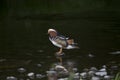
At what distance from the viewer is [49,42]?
18188 mm

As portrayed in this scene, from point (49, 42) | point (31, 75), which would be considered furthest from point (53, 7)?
point (31, 75)

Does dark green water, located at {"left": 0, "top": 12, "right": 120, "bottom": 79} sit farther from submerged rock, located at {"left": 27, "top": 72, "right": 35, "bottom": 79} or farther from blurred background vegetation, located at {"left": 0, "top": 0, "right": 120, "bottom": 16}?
blurred background vegetation, located at {"left": 0, "top": 0, "right": 120, "bottom": 16}

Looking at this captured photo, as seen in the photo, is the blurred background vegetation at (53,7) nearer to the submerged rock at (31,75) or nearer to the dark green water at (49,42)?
the dark green water at (49,42)

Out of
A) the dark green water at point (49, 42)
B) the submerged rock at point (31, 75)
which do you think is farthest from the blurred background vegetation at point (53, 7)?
the submerged rock at point (31, 75)

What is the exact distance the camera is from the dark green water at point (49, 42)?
14.3 meters

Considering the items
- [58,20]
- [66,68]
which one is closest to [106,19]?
[58,20]

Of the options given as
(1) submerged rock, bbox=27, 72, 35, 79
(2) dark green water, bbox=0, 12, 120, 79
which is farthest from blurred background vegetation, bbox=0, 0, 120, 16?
(1) submerged rock, bbox=27, 72, 35, 79

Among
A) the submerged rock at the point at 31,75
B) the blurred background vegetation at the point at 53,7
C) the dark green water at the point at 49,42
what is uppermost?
the blurred background vegetation at the point at 53,7

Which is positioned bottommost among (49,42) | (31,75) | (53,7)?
(31,75)

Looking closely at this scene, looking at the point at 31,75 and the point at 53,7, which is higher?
the point at 53,7

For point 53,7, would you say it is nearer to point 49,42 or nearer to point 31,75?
point 49,42

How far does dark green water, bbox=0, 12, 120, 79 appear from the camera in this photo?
14297 mm

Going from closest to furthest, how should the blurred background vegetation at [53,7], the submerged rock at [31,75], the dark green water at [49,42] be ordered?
the submerged rock at [31,75] < the dark green water at [49,42] < the blurred background vegetation at [53,7]

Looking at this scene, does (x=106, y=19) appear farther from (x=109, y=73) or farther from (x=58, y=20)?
(x=109, y=73)
